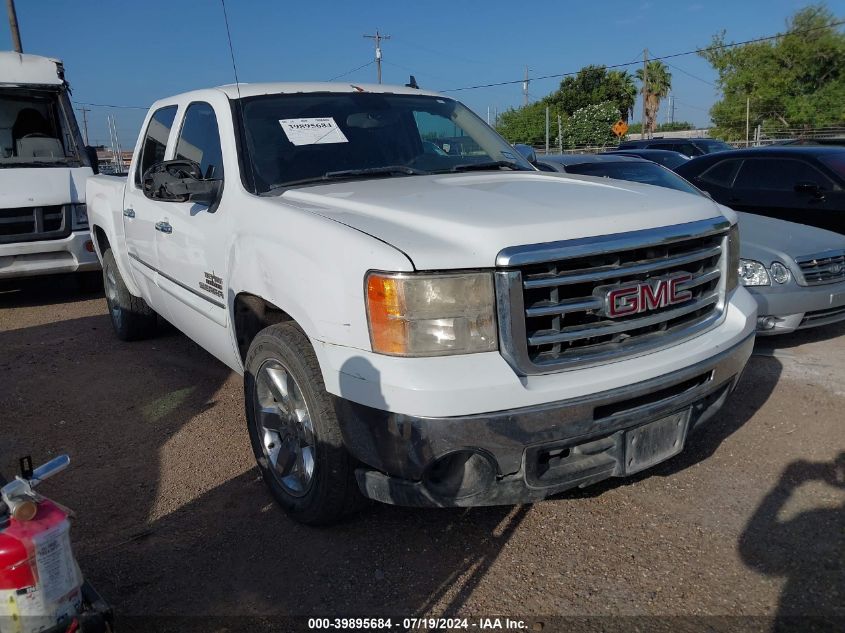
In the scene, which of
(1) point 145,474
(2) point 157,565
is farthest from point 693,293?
(1) point 145,474

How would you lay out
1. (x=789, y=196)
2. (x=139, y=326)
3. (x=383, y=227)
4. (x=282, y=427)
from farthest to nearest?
(x=789, y=196)
(x=139, y=326)
(x=282, y=427)
(x=383, y=227)

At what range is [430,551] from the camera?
9.69ft

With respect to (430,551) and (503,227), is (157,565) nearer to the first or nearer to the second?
(430,551)

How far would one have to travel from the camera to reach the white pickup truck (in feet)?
8.02

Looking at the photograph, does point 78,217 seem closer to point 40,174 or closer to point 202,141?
point 40,174

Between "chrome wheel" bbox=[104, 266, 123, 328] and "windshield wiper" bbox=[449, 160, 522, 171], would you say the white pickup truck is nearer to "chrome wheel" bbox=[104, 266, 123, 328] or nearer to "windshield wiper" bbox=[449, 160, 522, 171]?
"windshield wiper" bbox=[449, 160, 522, 171]

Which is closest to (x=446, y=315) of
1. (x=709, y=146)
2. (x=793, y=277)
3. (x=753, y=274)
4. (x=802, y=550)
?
(x=802, y=550)

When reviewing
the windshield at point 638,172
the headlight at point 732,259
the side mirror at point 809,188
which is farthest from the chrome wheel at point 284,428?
the side mirror at point 809,188

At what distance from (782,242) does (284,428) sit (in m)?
4.31

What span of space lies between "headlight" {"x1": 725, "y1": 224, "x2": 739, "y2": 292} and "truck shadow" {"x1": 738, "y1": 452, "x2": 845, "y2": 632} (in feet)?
3.22

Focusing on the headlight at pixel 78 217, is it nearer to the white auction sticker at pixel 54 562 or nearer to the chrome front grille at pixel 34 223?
the chrome front grille at pixel 34 223

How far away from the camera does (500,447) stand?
2.47m

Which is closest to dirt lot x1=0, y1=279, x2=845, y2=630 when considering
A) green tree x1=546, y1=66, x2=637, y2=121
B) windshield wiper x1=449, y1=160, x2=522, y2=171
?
windshield wiper x1=449, y1=160, x2=522, y2=171

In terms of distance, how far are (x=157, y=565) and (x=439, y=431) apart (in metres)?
1.40
